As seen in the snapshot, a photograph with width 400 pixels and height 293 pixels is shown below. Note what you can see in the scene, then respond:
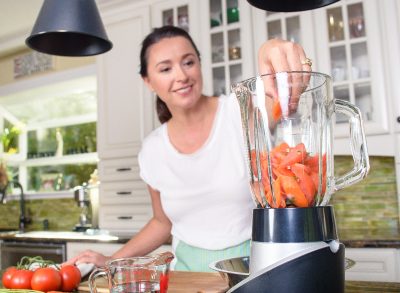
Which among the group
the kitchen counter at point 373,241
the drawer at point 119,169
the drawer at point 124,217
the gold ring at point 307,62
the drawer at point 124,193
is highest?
the gold ring at point 307,62

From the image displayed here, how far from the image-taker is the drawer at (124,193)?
9.44 feet

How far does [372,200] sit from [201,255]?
173 centimetres

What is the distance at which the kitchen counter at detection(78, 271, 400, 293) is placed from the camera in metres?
0.81

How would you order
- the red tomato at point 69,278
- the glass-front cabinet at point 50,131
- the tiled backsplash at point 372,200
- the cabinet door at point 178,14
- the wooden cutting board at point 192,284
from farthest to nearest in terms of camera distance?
the glass-front cabinet at point 50,131 → the cabinet door at point 178,14 → the tiled backsplash at point 372,200 → the red tomato at point 69,278 → the wooden cutting board at point 192,284

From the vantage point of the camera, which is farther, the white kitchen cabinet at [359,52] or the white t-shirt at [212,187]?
the white kitchen cabinet at [359,52]

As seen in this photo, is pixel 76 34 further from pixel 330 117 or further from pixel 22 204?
pixel 22 204

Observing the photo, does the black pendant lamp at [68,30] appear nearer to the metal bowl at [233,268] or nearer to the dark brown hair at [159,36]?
the dark brown hair at [159,36]

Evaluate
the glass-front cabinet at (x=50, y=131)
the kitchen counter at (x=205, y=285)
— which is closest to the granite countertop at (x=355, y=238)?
the glass-front cabinet at (x=50, y=131)

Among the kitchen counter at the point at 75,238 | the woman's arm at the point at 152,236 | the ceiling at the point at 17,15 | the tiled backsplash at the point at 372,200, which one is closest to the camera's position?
the woman's arm at the point at 152,236

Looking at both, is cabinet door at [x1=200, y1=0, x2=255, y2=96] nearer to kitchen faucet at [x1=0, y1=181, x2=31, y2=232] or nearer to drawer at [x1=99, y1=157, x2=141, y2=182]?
drawer at [x1=99, y1=157, x2=141, y2=182]

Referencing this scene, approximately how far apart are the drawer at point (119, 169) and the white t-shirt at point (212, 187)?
156 centimetres

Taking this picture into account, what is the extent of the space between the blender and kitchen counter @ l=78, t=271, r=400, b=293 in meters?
0.22

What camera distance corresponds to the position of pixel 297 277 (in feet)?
1.86

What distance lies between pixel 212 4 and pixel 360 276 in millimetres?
1777
